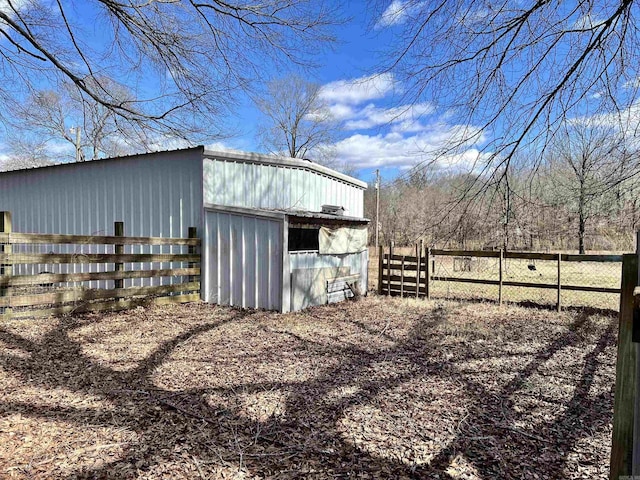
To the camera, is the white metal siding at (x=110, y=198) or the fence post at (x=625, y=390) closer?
the fence post at (x=625, y=390)

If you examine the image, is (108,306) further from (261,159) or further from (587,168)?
(587,168)

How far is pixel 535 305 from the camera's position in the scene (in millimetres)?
9227

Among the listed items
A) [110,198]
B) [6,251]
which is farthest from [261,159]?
[6,251]

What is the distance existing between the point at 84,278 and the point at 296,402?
5.00 meters

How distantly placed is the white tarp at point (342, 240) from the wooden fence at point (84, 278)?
9.71ft

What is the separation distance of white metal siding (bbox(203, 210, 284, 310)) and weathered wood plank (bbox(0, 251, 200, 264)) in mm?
608

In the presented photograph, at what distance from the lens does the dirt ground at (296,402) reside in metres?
→ 2.54

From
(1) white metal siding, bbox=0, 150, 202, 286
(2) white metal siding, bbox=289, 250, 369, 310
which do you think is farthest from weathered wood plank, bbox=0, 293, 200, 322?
(2) white metal siding, bbox=289, 250, 369, 310

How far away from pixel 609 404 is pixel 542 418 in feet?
2.94

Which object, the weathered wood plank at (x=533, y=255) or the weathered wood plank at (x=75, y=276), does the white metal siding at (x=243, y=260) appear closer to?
the weathered wood plank at (x=75, y=276)

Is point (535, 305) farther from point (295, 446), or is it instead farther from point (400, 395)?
point (295, 446)

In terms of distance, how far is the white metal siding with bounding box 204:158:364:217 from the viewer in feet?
28.1

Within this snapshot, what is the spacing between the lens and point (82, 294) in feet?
22.0

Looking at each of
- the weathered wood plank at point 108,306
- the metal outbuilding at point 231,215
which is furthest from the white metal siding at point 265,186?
the weathered wood plank at point 108,306
